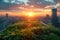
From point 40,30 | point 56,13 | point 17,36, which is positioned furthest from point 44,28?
point 56,13

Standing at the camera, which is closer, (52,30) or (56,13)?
(52,30)

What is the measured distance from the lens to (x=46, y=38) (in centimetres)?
383

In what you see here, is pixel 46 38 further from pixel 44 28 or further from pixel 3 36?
pixel 3 36

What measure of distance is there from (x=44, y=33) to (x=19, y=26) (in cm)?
83

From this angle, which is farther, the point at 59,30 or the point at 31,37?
the point at 59,30

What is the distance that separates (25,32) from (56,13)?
2009 cm

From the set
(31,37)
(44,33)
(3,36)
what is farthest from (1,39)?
(44,33)

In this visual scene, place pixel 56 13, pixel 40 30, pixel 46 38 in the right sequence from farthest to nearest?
pixel 56 13 < pixel 40 30 < pixel 46 38

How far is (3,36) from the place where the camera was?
414 centimetres

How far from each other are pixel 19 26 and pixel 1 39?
0.75m

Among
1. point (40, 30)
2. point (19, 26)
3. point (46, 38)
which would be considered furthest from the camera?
point (19, 26)

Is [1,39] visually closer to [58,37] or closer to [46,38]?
[46,38]

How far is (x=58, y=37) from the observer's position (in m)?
4.01

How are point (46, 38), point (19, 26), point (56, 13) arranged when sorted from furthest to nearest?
point (56, 13), point (19, 26), point (46, 38)
